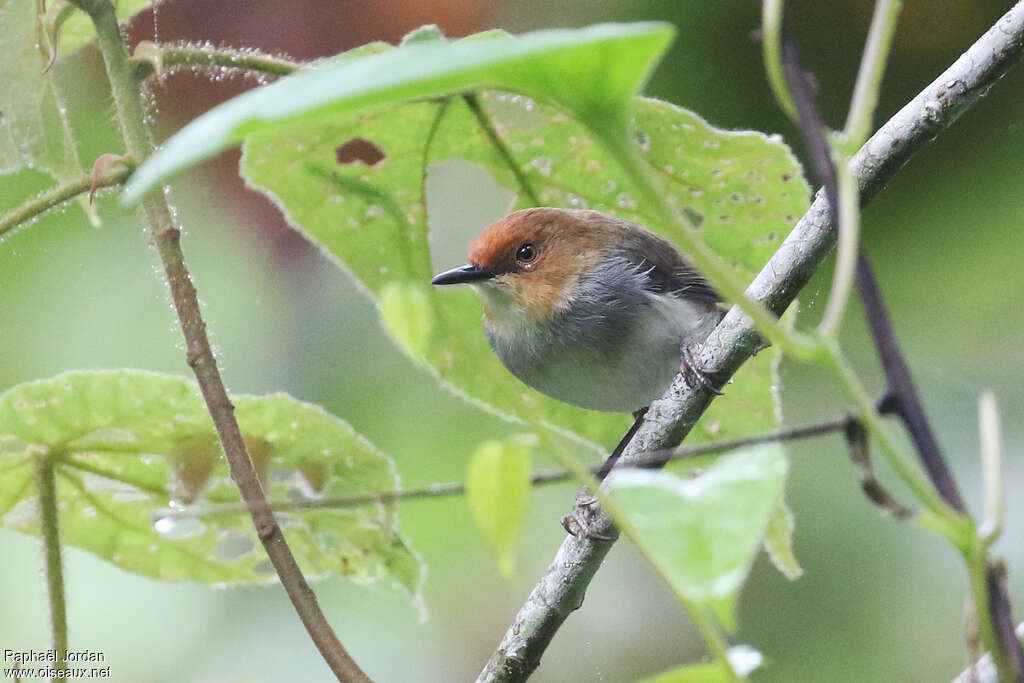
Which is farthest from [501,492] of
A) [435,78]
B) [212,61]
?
[212,61]

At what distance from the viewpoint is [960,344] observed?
3102 millimetres

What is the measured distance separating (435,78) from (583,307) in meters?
2.31

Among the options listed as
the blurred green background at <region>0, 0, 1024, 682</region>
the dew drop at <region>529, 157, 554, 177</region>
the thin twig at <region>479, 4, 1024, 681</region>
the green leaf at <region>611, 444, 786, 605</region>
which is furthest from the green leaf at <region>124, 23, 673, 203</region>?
the blurred green background at <region>0, 0, 1024, 682</region>

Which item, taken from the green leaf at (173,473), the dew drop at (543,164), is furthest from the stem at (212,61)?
the dew drop at (543,164)

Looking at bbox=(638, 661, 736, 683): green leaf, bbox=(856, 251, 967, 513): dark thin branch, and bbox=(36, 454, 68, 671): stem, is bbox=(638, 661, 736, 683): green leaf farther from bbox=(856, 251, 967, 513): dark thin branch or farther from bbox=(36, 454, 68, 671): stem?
bbox=(36, 454, 68, 671): stem

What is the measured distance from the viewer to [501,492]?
0.58 metres

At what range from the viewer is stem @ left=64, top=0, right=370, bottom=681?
130 cm

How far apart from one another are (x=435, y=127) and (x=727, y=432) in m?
0.76

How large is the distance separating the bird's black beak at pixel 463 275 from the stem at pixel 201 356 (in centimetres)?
82

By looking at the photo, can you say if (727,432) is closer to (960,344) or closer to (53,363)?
(960,344)

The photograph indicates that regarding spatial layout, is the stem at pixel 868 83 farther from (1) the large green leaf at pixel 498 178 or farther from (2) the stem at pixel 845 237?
(1) the large green leaf at pixel 498 178

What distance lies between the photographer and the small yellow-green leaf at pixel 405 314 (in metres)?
0.58

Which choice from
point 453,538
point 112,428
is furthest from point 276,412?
point 453,538

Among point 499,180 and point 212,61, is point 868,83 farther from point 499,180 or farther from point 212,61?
point 499,180
